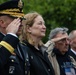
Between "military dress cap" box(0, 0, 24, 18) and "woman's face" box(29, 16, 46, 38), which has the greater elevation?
"woman's face" box(29, 16, 46, 38)

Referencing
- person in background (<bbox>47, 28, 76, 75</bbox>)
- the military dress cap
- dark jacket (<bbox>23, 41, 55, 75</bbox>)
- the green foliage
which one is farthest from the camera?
the green foliage

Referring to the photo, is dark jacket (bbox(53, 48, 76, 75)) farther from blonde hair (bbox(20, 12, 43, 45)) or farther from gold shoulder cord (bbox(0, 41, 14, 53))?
gold shoulder cord (bbox(0, 41, 14, 53))

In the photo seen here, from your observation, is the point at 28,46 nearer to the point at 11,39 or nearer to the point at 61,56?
the point at 11,39

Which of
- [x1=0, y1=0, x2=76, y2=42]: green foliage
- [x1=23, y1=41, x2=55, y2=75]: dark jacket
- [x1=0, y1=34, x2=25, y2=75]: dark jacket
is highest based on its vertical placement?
[x1=0, y1=0, x2=76, y2=42]: green foliage

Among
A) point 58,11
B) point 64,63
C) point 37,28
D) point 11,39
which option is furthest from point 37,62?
point 58,11

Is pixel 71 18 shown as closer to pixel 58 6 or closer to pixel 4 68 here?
pixel 58 6

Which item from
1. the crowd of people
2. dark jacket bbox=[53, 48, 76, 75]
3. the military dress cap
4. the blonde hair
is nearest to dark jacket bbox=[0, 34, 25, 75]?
the crowd of people

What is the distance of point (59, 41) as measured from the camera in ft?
26.3

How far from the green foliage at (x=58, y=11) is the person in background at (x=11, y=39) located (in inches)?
484

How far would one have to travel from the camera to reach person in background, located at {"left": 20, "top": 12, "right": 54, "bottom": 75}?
6.17 metres

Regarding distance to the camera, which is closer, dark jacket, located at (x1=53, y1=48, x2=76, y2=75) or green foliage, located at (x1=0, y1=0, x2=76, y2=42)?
dark jacket, located at (x1=53, y1=48, x2=76, y2=75)

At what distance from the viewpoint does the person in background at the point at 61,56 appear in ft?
24.8

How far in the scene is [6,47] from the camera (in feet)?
16.6

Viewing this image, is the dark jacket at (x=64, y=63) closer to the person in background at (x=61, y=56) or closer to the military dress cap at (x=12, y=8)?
the person in background at (x=61, y=56)
